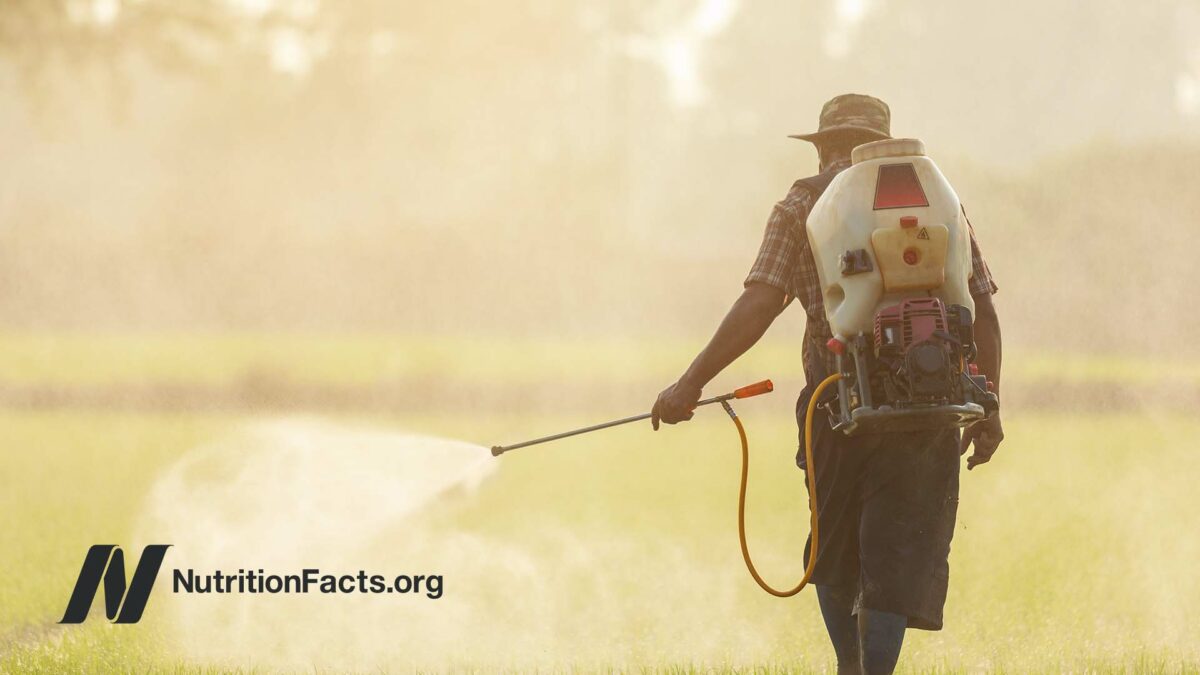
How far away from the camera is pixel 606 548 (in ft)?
33.1

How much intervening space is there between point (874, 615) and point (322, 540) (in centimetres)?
434

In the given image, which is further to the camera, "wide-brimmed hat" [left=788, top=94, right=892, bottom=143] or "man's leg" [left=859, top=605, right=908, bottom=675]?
"wide-brimmed hat" [left=788, top=94, right=892, bottom=143]

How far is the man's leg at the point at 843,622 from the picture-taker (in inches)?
219

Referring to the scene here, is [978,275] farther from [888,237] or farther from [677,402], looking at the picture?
[677,402]

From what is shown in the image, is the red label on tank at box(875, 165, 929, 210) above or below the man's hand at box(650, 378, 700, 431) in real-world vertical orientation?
above

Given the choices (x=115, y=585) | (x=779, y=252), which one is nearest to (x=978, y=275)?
(x=779, y=252)

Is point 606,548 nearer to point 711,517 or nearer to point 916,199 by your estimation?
point 711,517

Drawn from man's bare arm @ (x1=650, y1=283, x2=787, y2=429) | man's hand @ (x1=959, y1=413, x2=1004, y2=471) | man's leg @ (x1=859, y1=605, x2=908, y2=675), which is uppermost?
man's bare arm @ (x1=650, y1=283, x2=787, y2=429)

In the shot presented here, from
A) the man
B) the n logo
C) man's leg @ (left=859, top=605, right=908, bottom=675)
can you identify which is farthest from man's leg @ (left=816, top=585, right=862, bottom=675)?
the n logo

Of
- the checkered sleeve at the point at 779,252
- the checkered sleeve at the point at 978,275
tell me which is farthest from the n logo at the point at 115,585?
the checkered sleeve at the point at 978,275

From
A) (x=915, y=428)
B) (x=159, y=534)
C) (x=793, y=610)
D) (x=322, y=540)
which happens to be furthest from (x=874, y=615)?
(x=159, y=534)

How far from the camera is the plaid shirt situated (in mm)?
5355

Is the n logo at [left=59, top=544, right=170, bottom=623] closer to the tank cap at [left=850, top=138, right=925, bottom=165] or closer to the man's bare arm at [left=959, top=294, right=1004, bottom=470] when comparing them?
the man's bare arm at [left=959, top=294, right=1004, bottom=470]

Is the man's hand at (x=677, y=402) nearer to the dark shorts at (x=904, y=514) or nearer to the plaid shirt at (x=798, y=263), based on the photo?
the plaid shirt at (x=798, y=263)
